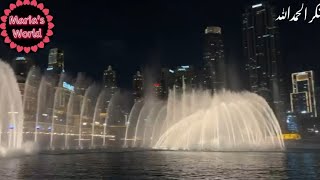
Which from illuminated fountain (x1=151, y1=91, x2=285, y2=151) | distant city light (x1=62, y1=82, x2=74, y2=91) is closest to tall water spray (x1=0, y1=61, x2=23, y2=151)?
illuminated fountain (x1=151, y1=91, x2=285, y2=151)

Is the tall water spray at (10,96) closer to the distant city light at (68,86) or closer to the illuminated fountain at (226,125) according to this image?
the illuminated fountain at (226,125)

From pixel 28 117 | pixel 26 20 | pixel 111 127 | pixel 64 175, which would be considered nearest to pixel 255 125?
pixel 26 20

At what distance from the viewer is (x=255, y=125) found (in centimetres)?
5819

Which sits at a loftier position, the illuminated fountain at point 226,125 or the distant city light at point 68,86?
the distant city light at point 68,86

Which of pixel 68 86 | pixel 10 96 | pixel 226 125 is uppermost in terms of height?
pixel 68 86

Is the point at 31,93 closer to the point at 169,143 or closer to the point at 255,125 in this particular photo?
the point at 169,143

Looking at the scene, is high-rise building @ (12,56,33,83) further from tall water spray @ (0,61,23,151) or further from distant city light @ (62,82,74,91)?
tall water spray @ (0,61,23,151)

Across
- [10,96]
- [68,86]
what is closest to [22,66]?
[68,86]

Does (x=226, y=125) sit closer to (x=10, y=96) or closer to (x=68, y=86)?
(x=10, y=96)

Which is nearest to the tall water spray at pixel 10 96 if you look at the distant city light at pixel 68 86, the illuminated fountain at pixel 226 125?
the illuminated fountain at pixel 226 125

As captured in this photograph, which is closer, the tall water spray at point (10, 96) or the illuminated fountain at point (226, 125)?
the tall water spray at point (10, 96)

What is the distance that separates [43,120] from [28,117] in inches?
524

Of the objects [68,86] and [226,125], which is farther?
[68,86]

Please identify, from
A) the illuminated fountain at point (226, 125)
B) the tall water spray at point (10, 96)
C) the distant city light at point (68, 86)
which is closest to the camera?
the tall water spray at point (10, 96)
